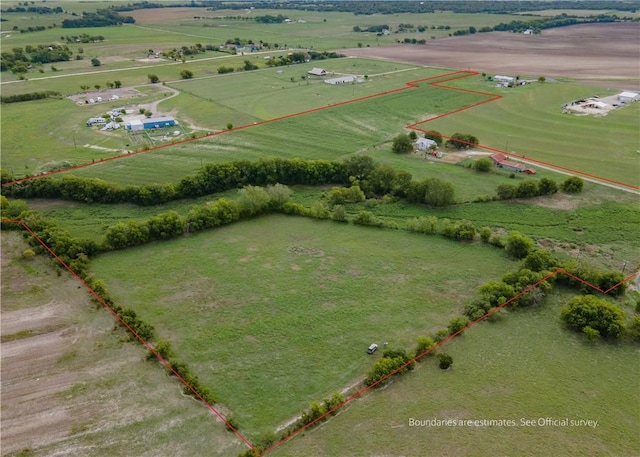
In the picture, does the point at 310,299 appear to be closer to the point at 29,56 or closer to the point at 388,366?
the point at 388,366

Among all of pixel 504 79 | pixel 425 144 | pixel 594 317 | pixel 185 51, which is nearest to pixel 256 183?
pixel 425 144

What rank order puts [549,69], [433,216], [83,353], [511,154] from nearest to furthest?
[83,353] < [433,216] < [511,154] < [549,69]

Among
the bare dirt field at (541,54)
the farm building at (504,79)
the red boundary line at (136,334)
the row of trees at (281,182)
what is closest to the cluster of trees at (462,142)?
the row of trees at (281,182)

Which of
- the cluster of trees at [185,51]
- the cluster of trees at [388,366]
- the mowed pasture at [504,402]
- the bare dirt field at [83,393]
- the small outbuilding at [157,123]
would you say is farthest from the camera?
the cluster of trees at [185,51]

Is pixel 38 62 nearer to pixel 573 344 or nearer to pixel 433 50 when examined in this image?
pixel 433 50

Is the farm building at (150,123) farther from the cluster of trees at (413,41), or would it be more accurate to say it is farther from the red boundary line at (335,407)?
the cluster of trees at (413,41)

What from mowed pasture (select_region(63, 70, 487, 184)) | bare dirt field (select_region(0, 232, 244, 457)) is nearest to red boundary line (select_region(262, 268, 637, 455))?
bare dirt field (select_region(0, 232, 244, 457))

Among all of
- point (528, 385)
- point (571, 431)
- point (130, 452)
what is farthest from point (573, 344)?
point (130, 452)

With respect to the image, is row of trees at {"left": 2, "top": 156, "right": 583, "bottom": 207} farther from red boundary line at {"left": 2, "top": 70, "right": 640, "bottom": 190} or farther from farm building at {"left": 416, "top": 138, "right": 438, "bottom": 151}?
farm building at {"left": 416, "top": 138, "right": 438, "bottom": 151}
